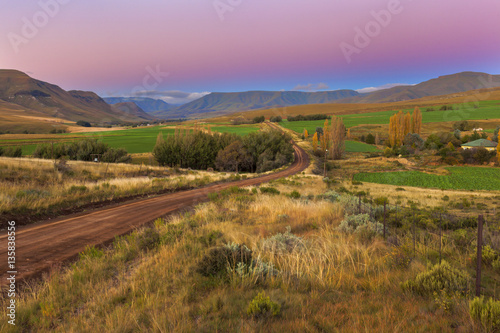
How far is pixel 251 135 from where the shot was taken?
231ft

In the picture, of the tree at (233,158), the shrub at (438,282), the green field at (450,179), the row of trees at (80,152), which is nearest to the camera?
the shrub at (438,282)

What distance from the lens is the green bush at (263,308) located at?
390cm

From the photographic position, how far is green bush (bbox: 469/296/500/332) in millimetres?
3398

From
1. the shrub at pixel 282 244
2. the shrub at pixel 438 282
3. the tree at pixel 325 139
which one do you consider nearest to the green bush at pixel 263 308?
the shrub at pixel 282 244

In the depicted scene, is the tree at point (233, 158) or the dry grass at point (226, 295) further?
the tree at point (233, 158)

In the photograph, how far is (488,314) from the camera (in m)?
3.49

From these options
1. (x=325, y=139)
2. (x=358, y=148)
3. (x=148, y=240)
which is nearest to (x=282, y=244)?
(x=148, y=240)

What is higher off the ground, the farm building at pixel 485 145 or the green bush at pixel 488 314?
the farm building at pixel 485 145

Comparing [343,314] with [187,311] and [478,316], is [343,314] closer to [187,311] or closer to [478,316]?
[478,316]

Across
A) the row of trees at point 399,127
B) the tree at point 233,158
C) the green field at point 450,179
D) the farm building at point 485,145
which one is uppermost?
the row of trees at point 399,127

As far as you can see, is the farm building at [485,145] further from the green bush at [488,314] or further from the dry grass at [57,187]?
the green bush at [488,314]

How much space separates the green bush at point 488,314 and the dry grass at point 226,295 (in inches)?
6.8

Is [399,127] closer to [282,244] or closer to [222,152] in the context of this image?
[222,152]

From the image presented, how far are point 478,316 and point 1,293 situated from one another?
870 cm
